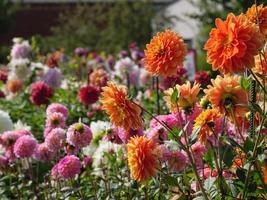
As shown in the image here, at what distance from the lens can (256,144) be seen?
2.22 m

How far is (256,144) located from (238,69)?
0.28 metres

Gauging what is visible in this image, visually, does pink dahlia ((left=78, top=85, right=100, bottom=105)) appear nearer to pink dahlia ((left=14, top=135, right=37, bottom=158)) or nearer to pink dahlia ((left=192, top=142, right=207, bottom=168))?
pink dahlia ((left=14, top=135, right=37, bottom=158))

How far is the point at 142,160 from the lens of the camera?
229 centimetres

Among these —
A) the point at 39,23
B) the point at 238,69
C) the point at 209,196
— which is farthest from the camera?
the point at 39,23

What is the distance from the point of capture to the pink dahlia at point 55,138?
335 centimetres

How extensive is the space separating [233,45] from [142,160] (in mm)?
483

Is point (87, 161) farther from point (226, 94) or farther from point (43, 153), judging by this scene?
point (226, 94)

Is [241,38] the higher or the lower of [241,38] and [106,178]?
the higher

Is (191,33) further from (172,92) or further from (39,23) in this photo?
(172,92)

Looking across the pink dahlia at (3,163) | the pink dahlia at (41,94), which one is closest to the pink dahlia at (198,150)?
the pink dahlia at (3,163)

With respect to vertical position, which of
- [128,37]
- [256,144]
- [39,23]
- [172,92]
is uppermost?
[39,23]

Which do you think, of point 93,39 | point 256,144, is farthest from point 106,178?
point 93,39

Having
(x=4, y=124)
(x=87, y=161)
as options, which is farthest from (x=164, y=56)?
(x=4, y=124)

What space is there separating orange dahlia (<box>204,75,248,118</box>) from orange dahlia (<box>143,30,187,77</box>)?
0.16 meters
